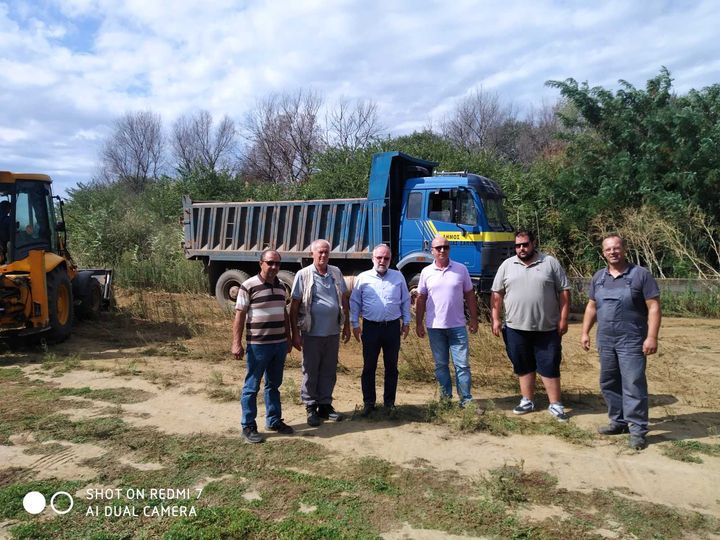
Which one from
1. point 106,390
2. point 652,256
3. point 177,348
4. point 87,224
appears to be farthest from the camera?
point 87,224

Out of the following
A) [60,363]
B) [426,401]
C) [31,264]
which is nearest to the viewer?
[426,401]

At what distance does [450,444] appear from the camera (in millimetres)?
4199

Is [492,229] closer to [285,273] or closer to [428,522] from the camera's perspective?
[285,273]

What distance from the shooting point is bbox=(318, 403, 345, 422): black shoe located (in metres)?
4.76

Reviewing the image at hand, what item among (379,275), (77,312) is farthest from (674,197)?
(77,312)

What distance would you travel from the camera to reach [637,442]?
404 cm

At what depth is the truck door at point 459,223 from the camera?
9.41 meters

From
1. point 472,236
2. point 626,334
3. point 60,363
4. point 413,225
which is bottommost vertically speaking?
point 60,363

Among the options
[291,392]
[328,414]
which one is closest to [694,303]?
[291,392]

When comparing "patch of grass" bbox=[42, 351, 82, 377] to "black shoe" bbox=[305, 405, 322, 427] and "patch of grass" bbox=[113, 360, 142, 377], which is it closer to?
"patch of grass" bbox=[113, 360, 142, 377]

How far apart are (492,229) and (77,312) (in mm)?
7672

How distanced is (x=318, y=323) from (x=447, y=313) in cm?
114

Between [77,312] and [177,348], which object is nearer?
[177,348]

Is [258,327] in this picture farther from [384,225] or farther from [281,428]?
[384,225]
